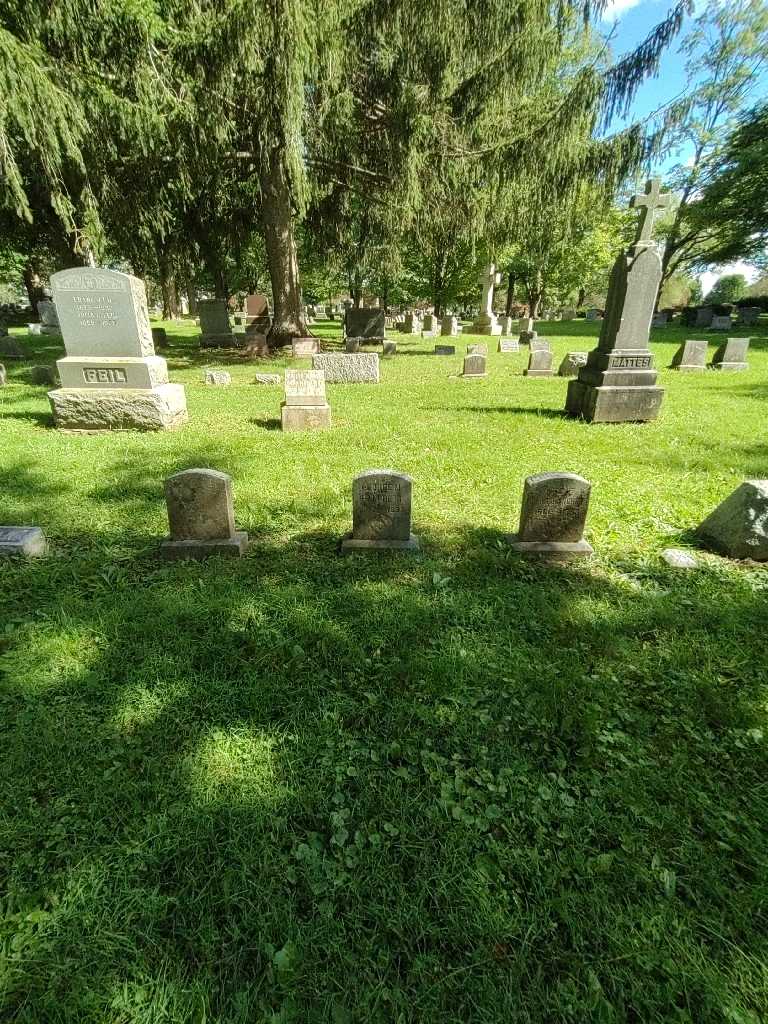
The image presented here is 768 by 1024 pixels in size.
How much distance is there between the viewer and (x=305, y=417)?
6.90 metres

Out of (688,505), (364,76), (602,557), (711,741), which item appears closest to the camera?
(711,741)

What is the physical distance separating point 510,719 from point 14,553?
3557 millimetres

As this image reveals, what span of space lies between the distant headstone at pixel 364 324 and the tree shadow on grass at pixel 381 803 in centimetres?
1625

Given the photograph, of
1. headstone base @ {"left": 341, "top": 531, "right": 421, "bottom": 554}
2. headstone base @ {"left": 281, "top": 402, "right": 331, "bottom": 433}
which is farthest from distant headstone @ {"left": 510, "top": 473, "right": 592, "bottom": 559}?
headstone base @ {"left": 281, "top": 402, "right": 331, "bottom": 433}

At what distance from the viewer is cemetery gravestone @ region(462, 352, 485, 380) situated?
39.4ft

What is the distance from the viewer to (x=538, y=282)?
35031 millimetres

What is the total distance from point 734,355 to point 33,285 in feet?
122

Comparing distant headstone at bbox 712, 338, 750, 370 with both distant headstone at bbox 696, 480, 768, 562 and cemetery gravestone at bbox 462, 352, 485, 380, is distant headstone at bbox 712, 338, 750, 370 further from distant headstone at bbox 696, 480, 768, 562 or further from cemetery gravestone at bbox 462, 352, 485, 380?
distant headstone at bbox 696, 480, 768, 562

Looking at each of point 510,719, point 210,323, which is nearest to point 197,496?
point 510,719

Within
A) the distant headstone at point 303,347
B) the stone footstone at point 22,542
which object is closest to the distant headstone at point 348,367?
the distant headstone at point 303,347

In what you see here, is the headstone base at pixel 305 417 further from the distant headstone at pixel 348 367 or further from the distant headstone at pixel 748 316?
the distant headstone at pixel 748 316

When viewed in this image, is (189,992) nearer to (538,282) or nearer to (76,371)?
(76,371)

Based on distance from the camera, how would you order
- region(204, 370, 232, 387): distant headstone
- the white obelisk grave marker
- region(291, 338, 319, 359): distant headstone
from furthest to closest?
region(291, 338, 319, 359): distant headstone → region(204, 370, 232, 387): distant headstone → the white obelisk grave marker

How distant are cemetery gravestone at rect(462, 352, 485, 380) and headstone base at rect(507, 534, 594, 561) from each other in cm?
910
